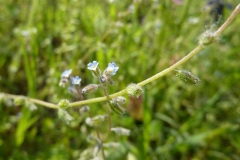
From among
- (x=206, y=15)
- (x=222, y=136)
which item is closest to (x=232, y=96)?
(x=222, y=136)

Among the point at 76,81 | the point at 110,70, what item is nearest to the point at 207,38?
the point at 110,70

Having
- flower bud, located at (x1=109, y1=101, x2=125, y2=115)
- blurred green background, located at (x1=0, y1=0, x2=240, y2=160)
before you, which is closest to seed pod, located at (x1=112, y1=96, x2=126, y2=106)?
flower bud, located at (x1=109, y1=101, x2=125, y2=115)

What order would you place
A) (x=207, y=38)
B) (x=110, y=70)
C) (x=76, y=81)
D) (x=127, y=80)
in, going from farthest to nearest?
(x=127, y=80) → (x=76, y=81) → (x=110, y=70) → (x=207, y=38)

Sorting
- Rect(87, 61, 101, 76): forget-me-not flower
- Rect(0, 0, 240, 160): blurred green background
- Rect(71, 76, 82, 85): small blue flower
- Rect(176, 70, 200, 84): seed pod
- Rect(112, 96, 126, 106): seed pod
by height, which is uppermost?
Rect(0, 0, 240, 160): blurred green background

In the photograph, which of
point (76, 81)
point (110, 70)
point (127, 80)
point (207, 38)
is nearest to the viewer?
point (207, 38)

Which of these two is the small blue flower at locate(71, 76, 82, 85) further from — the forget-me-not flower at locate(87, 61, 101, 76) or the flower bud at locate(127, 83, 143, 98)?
the flower bud at locate(127, 83, 143, 98)

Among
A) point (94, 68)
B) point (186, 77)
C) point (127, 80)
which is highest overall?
point (127, 80)

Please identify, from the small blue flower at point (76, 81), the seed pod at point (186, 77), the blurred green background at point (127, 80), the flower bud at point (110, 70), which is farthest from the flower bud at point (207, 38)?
the blurred green background at point (127, 80)

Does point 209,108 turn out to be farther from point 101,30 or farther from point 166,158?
point 101,30

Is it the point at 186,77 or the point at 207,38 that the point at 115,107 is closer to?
the point at 186,77
